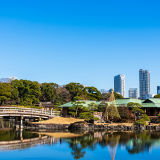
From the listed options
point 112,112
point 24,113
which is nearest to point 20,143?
point 24,113

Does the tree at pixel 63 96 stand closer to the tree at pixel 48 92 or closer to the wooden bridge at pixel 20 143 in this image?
the tree at pixel 48 92

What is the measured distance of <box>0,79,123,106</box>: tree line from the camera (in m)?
56.1

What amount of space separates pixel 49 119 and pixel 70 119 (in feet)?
10.1

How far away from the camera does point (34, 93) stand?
59188 mm

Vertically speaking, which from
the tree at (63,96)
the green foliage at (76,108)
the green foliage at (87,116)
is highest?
the tree at (63,96)

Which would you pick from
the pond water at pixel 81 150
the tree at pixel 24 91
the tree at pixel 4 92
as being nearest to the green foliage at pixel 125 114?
the pond water at pixel 81 150

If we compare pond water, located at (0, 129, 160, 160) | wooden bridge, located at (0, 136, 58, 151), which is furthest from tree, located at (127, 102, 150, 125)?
wooden bridge, located at (0, 136, 58, 151)

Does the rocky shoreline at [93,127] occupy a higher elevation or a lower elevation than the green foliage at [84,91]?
lower

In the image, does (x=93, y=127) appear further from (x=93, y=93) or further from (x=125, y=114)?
(x=93, y=93)

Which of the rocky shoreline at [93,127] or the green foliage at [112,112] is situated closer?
the rocky shoreline at [93,127]

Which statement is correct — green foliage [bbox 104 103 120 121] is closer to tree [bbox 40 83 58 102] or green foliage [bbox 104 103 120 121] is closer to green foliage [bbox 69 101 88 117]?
green foliage [bbox 69 101 88 117]

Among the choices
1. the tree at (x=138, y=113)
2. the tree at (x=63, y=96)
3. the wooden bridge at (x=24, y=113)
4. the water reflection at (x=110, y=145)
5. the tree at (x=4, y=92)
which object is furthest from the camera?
the tree at (x=63, y=96)

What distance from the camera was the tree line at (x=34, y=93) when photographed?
184 ft

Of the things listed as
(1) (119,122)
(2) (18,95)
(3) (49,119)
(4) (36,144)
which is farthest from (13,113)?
(2) (18,95)
